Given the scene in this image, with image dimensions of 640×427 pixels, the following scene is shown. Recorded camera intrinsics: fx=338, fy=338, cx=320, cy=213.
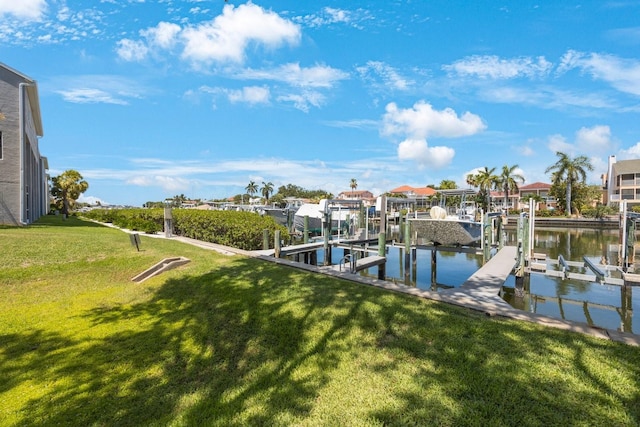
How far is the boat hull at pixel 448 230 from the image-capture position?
15.4m

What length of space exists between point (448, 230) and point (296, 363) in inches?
502

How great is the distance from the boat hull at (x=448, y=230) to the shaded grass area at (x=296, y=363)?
9410 millimetres

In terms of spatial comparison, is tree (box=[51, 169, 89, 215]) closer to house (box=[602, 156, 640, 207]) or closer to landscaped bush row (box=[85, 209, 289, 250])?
landscaped bush row (box=[85, 209, 289, 250])

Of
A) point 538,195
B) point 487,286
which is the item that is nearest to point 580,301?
point 487,286

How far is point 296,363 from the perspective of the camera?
4.50 m

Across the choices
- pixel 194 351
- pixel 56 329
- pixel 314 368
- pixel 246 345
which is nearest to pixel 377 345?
pixel 314 368

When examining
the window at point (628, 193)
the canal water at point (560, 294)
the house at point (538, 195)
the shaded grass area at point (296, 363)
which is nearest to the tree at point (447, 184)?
the house at point (538, 195)

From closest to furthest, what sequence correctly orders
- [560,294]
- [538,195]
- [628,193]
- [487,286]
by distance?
[487,286]
[560,294]
[628,193]
[538,195]

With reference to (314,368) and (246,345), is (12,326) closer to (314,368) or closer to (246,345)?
(246,345)

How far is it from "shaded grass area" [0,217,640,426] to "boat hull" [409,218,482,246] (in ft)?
30.9

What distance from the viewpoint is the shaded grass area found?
346 cm

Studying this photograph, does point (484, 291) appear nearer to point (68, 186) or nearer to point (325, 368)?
point (325, 368)

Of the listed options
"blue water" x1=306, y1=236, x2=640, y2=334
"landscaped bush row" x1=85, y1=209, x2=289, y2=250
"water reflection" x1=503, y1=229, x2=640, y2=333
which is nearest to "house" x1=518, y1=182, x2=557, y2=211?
"blue water" x1=306, y1=236, x2=640, y2=334

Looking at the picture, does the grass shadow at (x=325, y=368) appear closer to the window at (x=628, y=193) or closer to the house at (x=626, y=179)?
the house at (x=626, y=179)
